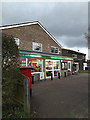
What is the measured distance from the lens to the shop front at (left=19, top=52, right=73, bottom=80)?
8.53m

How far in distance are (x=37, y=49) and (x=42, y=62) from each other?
356 cm

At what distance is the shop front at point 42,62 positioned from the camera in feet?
28.0

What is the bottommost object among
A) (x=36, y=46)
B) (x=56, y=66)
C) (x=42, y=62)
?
(x=56, y=66)

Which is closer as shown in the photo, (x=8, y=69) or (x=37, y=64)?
(x=8, y=69)

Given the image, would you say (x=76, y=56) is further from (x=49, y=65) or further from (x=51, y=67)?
(x=49, y=65)

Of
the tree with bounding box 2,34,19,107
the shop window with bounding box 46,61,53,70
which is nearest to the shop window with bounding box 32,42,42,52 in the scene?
the shop window with bounding box 46,61,53,70

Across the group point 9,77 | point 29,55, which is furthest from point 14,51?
point 29,55

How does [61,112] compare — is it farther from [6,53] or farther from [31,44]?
[31,44]

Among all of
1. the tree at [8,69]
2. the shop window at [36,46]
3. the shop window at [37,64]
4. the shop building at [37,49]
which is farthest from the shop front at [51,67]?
the tree at [8,69]

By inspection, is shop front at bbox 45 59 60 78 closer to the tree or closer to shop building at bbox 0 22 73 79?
shop building at bbox 0 22 73 79

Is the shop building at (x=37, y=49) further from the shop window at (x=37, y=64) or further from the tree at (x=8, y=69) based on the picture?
the tree at (x=8, y=69)

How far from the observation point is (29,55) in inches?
336

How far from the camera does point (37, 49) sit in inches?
509

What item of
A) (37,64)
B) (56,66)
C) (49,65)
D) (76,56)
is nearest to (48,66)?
(49,65)
